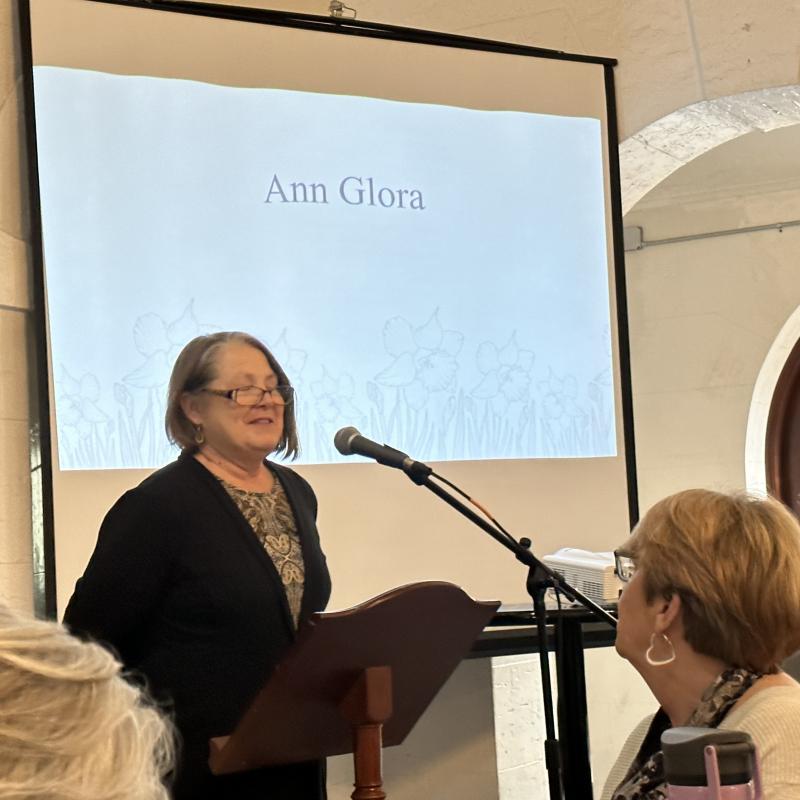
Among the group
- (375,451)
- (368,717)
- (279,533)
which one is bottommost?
(368,717)

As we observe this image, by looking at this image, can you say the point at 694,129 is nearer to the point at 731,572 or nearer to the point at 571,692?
the point at 571,692

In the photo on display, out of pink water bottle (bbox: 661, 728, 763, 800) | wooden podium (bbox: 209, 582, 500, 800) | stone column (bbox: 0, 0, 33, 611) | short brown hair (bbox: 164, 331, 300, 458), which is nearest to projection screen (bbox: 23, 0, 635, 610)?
stone column (bbox: 0, 0, 33, 611)

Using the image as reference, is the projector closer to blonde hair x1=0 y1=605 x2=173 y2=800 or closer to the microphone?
the microphone

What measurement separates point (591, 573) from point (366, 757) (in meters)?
1.09

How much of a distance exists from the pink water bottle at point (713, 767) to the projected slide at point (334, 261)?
2323mm

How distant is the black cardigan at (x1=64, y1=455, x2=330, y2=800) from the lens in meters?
2.40

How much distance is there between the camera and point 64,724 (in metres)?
0.75

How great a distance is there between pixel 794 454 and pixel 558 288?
2.75m

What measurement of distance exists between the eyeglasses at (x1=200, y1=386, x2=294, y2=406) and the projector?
0.76 m

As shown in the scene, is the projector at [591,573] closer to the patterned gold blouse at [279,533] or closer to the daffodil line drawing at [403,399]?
the daffodil line drawing at [403,399]

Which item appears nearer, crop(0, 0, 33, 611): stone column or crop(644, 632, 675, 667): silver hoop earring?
crop(644, 632, 675, 667): silver hoop earring

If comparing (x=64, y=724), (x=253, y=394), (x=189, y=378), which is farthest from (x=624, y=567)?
(x=64, y=724)

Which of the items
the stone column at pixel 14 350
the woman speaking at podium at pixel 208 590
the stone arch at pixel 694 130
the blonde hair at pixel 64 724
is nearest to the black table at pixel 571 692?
the woman speaking at podium at pixel 208 590

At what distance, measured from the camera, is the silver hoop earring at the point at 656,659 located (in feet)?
6.57
